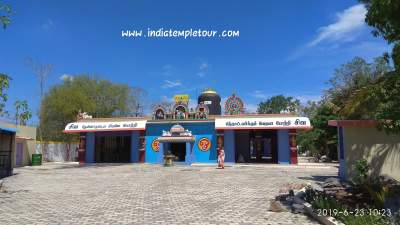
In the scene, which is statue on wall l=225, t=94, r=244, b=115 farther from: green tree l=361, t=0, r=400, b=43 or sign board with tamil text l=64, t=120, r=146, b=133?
green tree l=361, t=0, r=400, b=43

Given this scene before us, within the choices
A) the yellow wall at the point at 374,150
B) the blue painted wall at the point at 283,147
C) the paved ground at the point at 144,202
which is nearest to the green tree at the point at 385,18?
the paved ground at the point at 144,202

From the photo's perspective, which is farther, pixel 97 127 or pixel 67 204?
pixel 97 127

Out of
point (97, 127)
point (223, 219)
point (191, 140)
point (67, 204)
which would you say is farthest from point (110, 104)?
point (223, 219)

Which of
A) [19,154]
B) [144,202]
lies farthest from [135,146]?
[144,202]

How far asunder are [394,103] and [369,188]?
7.27 feet

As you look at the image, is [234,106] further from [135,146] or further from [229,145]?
[135,146]

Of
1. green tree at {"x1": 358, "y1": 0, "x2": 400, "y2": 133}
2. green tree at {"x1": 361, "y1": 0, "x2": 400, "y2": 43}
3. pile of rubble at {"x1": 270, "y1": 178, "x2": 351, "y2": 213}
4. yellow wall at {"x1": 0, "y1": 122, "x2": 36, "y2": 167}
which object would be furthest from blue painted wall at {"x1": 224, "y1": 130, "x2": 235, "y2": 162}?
green tree at {"x1": 361, "y1": 0, "x2": 400, "y2": 43}

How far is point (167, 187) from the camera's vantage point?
15.0 metres

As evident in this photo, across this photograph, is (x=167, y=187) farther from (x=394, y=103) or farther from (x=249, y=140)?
(x=249, y=140)

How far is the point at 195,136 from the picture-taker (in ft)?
104

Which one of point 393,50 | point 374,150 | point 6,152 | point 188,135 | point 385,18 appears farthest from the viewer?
point 188,135

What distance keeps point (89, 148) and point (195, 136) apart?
940 centimetres

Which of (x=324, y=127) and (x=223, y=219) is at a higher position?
(x=324, y=127)

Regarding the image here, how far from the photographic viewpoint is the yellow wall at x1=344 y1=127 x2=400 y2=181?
15375 mm
